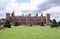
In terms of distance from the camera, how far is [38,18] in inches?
4336

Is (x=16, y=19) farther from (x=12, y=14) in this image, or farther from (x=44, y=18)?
(x=44, y=18)

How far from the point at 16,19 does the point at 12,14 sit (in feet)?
18.9

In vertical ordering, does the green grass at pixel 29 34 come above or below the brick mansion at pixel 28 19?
above

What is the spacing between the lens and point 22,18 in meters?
109

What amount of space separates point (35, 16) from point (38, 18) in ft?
7.25

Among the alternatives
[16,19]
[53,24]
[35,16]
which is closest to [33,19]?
[35,16]

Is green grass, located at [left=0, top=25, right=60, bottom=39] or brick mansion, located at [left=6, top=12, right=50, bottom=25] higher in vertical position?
green grass, located at [left=0, top=25, right=60, bottom=39]

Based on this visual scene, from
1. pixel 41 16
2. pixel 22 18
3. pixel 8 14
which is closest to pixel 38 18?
pixel 41 16

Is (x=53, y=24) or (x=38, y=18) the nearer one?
(x=53, y=24)

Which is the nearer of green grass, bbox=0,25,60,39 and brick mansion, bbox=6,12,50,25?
green grass, bbox=0,25,60,39

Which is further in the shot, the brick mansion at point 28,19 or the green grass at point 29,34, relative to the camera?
the brick mansion at point 28,19

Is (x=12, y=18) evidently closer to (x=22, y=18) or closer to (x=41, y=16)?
(x=22, y=18)

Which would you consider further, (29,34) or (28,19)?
(28,19)

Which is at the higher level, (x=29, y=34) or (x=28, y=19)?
(x=29, y=34)
